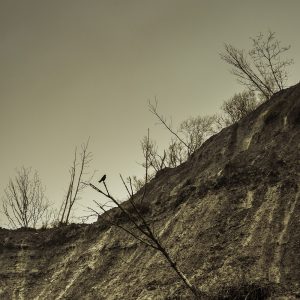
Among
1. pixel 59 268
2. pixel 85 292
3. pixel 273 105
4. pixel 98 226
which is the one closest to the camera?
pixel 85 292

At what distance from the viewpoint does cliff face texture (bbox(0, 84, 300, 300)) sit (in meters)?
9.54

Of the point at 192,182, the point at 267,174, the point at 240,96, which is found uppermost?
the point at 240,96

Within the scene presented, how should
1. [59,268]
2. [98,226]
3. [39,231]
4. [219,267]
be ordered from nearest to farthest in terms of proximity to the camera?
[219,267], [59,268], [98,226], [39,231]

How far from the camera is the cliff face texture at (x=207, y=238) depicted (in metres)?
9.54

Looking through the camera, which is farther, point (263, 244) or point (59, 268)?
point (59, 268)

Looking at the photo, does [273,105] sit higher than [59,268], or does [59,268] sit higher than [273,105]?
[273,105]

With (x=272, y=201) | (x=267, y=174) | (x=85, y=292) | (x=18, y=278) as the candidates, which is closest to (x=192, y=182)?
(x=267, y=174)

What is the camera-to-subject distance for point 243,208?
39.3 feet

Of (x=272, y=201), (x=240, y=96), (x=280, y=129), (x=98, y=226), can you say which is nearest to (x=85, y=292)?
(x=98, y=226)

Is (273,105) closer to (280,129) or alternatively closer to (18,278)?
(280,129)

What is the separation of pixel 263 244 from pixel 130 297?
3.90m

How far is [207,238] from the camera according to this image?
38.0ft

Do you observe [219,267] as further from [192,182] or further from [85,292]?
[192,182]

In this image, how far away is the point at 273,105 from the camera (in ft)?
56.7
